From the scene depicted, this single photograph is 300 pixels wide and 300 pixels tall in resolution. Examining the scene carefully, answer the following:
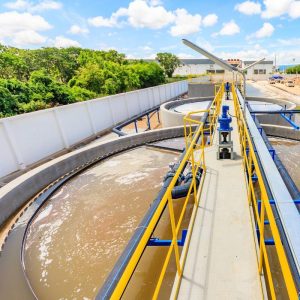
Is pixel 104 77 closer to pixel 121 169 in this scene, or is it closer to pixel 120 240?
pixel 121 169

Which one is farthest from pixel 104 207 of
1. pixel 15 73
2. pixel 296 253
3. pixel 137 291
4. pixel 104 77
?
pixel 15 73

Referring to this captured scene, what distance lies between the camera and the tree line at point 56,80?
13039mm

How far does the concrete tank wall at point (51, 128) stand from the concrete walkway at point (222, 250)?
23.4ft

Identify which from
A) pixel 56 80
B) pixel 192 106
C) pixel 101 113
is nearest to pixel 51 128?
pixel 101 113

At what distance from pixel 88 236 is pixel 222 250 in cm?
264

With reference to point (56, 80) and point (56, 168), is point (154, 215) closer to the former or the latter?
point (56, 168)

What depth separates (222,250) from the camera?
8.05ft

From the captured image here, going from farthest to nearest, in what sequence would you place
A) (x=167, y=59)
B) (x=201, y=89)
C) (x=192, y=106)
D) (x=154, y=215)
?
1. (x=167, y=59)
2. (x=201, y=89)
3. (x=192, y=106)
4. (x=154, y=215)

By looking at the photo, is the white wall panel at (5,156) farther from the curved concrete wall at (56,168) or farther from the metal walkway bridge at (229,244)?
the metal walkway bridge at (229,244)

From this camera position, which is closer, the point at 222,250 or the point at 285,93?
the point at 222,250

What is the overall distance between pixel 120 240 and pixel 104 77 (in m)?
19.8

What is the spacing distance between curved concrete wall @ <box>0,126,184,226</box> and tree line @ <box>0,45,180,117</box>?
7.06 m

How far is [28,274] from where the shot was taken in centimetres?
348

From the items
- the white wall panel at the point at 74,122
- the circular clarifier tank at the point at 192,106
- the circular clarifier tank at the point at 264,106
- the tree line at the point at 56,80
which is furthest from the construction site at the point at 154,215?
the circular clarifier tank at the point at 192,106
